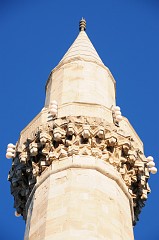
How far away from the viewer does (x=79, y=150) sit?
1209 cm

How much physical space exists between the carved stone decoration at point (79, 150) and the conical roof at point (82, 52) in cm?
324

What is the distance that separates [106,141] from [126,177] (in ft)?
2.70

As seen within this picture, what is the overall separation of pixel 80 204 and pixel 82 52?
20.0ft

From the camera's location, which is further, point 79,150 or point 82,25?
point 82,25

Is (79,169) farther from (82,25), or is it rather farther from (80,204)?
(82,25)

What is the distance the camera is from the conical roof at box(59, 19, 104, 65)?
1555 centimetres

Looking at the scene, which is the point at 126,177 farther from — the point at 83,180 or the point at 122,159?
the point at 83,180

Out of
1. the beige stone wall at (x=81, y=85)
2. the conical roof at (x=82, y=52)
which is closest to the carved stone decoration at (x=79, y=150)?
the beige stone wall at (x=81, y=85)

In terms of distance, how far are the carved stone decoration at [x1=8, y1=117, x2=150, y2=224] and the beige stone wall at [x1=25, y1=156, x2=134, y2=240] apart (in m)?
0.27

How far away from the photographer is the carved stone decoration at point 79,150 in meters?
12.2

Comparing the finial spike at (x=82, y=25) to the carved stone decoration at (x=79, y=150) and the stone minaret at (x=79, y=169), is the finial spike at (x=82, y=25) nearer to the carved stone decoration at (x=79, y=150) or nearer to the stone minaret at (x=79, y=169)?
the stone minaret at (x=79, y=169)

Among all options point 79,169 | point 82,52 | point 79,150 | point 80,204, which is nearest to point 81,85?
point 82,52

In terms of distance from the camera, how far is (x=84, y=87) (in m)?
14.2

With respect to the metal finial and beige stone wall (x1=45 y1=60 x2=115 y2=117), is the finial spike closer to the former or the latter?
the metal finial
